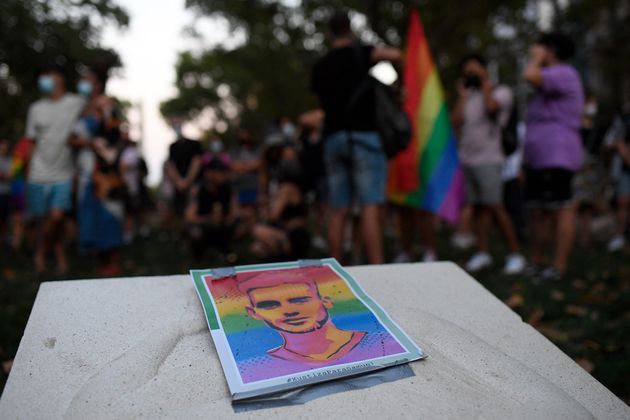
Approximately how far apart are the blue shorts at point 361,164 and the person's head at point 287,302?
72.1 inches

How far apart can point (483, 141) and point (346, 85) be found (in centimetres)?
148

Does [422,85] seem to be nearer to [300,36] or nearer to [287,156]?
[287,156]

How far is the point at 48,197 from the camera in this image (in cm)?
439

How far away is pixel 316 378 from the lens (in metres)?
1.26

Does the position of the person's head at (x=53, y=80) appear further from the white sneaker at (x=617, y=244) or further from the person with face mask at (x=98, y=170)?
the white sneaker at (x=617, y=244)

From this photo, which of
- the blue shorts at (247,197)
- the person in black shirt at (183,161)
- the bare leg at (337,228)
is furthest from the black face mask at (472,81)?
the blue shorts at (247,197)

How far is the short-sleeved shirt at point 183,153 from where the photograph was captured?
6828 mm

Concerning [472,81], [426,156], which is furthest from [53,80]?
[472,81]

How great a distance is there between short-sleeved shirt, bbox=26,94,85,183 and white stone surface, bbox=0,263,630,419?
3.12 m

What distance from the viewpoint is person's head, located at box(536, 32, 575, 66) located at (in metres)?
4.04

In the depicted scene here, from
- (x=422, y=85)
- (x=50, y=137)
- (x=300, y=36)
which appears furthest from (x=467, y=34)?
(x=50, y=137)

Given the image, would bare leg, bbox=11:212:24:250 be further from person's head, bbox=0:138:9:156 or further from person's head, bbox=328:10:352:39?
person's head, bbox=328:10:352:39

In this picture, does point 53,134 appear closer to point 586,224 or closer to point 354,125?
point 354,125

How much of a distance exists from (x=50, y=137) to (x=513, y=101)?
3.85 meters
